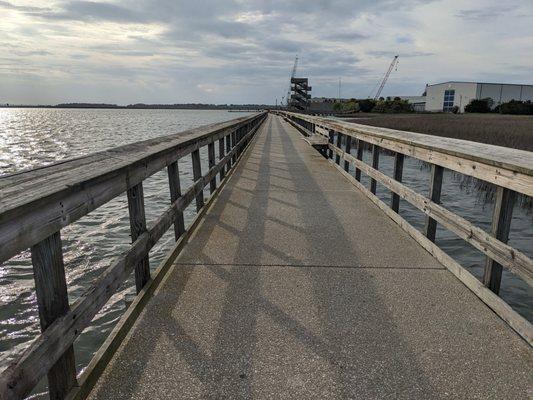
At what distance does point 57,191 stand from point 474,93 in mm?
169245

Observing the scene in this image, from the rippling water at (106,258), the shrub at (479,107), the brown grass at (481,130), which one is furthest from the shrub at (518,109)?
the rippling water at (106,258)

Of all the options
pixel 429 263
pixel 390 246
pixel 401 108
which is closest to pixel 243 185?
pixel 390 246

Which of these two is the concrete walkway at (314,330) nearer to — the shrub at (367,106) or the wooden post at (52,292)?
the wooden post at (52,292)

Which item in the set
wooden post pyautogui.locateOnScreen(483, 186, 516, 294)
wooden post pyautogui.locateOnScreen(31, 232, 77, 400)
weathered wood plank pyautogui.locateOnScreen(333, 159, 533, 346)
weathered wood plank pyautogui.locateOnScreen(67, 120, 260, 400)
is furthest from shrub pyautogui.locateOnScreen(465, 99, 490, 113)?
wooden post pyautogui.locateOnScreen(31, 232, 77, 400)

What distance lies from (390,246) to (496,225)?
1.80 m

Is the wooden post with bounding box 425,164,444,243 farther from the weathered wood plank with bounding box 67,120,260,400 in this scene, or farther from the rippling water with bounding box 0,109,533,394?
the weathered wood plank with bounding box 67,120,260,400

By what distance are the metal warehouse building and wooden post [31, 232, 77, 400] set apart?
545 feet

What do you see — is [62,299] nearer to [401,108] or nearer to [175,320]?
[175,320]

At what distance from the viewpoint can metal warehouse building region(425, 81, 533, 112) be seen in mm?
150875

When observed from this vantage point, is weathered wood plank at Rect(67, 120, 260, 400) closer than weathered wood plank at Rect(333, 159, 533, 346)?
Yes

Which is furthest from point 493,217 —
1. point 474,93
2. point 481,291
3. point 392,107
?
point 474,93

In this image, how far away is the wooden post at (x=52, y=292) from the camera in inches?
84.8

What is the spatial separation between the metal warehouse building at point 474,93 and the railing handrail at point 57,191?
165036mm

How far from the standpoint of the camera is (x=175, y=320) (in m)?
3.41
